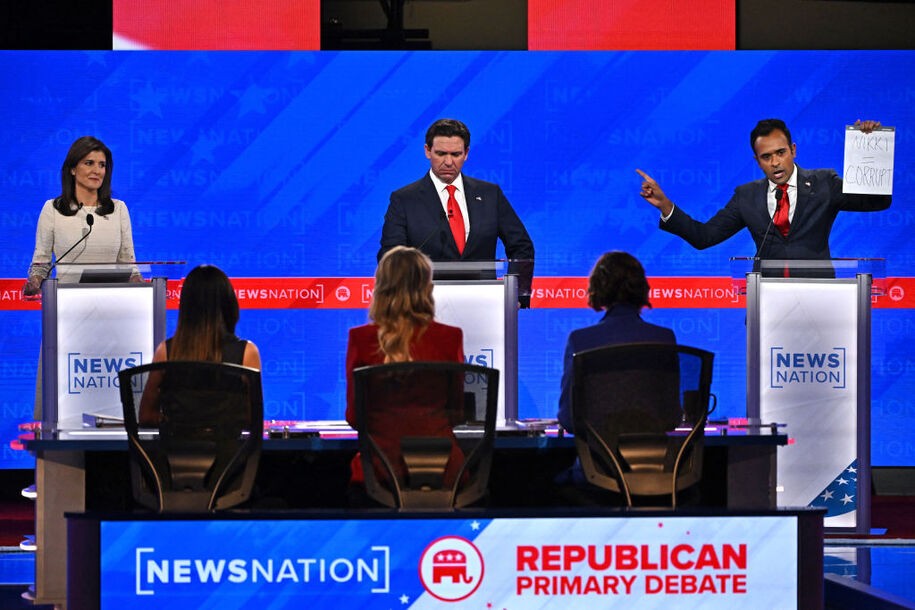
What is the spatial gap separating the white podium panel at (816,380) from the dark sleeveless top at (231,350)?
2477 mm

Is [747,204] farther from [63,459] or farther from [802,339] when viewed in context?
[63,459]

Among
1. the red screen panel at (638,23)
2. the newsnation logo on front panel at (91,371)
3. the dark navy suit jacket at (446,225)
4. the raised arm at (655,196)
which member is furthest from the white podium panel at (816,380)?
the newsnation logo on front panel at (91,371)

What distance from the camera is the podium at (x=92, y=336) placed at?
5.02m

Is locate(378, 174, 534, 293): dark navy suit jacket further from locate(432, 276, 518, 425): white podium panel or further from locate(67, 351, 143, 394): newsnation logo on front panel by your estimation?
locate(67, 351, 143, 394): newsnation logo on front panel

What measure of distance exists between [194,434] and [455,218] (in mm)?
2475

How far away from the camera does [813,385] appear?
17.4ft

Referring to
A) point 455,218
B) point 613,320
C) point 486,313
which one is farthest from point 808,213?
point 613,320

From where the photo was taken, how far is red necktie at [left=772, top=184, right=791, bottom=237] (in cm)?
564

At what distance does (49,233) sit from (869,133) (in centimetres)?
354

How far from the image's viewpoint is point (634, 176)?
7.34m

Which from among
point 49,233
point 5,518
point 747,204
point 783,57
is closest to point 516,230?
point 747,204

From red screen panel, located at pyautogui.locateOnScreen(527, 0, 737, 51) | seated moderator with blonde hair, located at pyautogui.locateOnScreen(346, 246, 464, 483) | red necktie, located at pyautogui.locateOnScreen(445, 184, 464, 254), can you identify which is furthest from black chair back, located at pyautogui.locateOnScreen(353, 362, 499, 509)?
red screen panel, located at pyautogui.locateOnScreen(527, 0, 737, 51)

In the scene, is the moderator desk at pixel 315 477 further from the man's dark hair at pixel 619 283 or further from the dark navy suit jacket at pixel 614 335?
the man's dark hair at pixel 619 283

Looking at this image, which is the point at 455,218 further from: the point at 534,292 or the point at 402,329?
the point at 402,329
